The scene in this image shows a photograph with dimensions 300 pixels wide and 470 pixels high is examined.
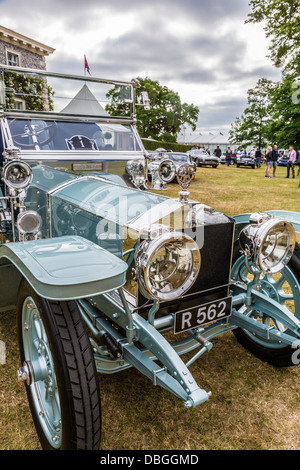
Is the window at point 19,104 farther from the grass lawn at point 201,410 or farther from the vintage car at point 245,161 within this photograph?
the vintage car at point 245,161

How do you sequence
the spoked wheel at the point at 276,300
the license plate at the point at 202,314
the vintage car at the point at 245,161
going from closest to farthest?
the license plate at the point at 202,314 < the spoked wheel at the point at 276,300 < the vintage car at the point at 245,161

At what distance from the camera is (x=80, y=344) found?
1.43m

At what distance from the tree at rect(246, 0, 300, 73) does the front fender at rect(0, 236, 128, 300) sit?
54.4ft

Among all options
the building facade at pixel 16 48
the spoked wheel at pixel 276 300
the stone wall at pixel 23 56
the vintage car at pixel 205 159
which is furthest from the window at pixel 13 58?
the spoked wheel at pixel 276 300

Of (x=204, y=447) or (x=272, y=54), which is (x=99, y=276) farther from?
(x=272, y=54)

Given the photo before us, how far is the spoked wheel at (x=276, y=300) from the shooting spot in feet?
7.25

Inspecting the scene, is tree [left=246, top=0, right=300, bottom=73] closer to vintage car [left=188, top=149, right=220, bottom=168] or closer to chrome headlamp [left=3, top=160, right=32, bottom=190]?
vintage car [left=188, top=149, right=220, bottom=168]

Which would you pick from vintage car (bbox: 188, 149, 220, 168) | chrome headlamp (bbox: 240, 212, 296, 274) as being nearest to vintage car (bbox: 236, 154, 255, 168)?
vintage car (bbox: 188, 149, 220, 168)

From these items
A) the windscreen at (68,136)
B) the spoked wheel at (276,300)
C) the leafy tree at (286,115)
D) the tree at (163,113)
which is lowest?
the spoked wheel at (276,300)

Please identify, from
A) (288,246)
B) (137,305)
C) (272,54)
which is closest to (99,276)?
(137,305)

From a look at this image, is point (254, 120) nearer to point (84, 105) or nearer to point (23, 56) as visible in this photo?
point (23, 56)

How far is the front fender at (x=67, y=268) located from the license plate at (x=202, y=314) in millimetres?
472
